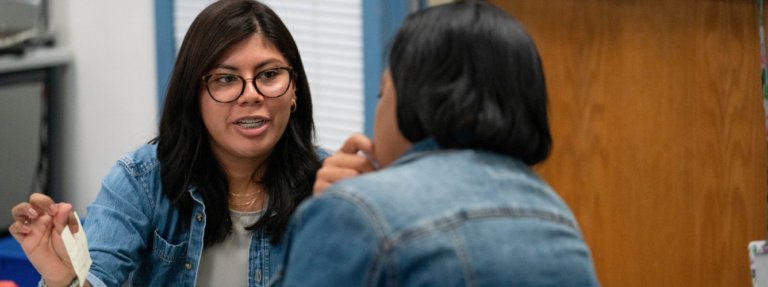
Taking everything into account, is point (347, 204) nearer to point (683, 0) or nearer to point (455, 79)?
point (455, 79)

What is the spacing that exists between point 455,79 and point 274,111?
74 cm

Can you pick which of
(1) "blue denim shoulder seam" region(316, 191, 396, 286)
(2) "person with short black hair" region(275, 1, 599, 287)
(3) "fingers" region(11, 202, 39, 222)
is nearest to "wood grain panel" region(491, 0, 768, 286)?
(2) "person with short black hair" region(275, 1, 599, 287)

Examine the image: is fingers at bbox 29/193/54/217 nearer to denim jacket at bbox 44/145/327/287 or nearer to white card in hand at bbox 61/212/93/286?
white card in hand at bbox 61/212/93/286

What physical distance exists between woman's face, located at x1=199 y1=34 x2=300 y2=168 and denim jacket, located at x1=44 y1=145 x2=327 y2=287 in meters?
0.14

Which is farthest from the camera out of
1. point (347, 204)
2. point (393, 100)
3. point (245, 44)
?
point (245, 44)

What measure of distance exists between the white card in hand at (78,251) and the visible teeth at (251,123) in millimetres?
390

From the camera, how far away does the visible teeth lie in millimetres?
1404

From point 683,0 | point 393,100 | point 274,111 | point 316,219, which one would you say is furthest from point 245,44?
point 683,0

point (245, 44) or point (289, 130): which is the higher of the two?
point (245, 44)

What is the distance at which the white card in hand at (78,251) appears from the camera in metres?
1.05

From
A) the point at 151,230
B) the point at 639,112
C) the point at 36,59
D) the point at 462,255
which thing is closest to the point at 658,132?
the point at 639,112

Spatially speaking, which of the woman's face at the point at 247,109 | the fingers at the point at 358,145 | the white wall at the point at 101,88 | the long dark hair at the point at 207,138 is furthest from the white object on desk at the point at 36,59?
the fingers at the point at 358,145

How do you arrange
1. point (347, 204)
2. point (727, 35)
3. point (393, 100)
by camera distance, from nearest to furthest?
point (347, 204)
point (393, 100)
point (727, 35)

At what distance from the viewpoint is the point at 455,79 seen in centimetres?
75
